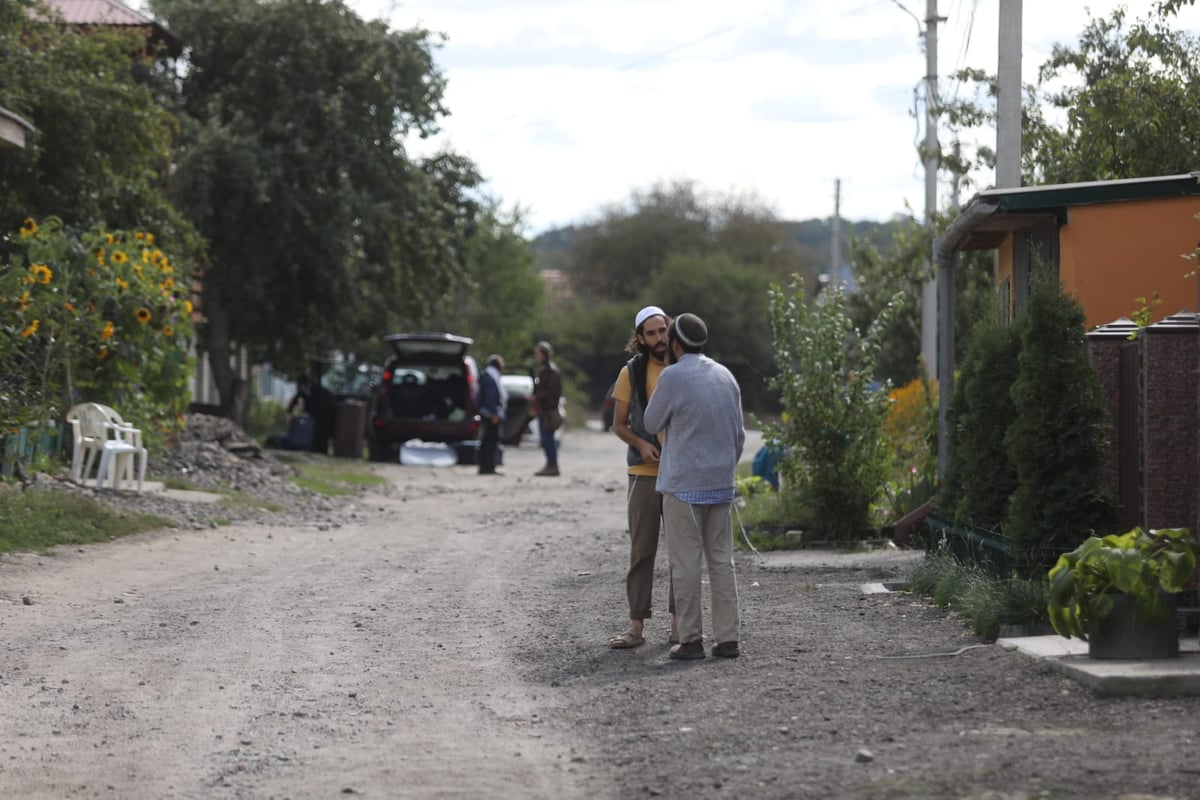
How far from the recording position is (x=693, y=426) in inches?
348

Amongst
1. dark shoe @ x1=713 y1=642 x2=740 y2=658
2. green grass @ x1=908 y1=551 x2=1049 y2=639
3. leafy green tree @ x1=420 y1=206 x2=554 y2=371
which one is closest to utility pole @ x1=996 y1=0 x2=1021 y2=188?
green grass @ x1=908 y1=551 x2=1049 y2=639

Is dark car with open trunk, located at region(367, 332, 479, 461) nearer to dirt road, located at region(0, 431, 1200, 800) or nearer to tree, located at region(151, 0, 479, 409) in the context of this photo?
tree, located at region(151, 0, 479, 409)

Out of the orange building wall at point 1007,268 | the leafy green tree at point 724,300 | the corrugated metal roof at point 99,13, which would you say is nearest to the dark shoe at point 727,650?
the orange building wall at point 1007,268

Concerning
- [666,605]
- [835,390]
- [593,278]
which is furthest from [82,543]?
[593,278]

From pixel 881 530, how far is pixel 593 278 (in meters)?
85.1

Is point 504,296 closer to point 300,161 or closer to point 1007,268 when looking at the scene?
point 300,161

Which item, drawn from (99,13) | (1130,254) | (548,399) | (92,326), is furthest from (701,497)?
(99,13)

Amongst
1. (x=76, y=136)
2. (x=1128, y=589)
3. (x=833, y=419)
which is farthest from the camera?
(x=76, y=136)

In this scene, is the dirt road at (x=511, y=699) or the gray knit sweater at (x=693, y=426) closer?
the dirt road at (x=511, y=699)

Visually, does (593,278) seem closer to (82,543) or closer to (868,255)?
(868,255)

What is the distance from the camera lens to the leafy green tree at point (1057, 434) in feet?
29.8

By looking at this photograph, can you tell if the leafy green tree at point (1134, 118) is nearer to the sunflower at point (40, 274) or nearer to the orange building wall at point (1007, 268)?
the orange building wall at point (1007, 268)

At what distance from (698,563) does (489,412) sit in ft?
59.1

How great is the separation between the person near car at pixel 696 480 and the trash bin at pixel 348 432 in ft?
72.2
